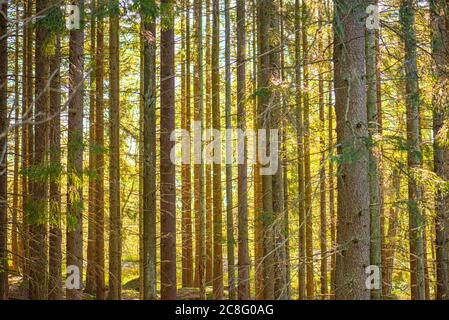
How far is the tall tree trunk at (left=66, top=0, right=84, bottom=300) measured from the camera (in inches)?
310

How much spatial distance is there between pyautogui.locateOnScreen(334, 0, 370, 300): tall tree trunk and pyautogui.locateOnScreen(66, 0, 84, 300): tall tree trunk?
13.1 feet

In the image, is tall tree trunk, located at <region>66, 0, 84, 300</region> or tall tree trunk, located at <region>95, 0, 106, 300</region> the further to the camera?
tall tree trunk, located at <region>95, 0, 106, 300</region>

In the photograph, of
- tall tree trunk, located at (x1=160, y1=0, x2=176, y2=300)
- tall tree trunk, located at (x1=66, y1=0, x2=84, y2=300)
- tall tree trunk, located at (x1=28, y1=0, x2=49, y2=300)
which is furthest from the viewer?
tall tree trunk, located at (x1=160, y1=0, x2=176, y2=300)

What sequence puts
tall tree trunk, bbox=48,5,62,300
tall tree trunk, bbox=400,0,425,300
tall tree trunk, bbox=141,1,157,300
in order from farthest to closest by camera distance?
tall tree trunk, bbox=141,1,157,300
tall tree trunk, bbox=48,5,62,300
tall tree trunk, bbox=400,0,425,300

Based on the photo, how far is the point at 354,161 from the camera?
5.82 m

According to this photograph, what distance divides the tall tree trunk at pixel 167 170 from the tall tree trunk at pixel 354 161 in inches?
164

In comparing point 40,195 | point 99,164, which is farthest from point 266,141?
point 40,195

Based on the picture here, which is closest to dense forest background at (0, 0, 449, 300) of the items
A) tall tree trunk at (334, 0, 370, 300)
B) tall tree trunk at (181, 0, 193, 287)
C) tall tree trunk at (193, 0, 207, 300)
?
tall tree trunk at (334, 0, 370, 300)

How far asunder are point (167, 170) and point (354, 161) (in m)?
4.43

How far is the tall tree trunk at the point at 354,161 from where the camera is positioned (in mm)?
5922

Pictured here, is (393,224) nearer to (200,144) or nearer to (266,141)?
(266,141)

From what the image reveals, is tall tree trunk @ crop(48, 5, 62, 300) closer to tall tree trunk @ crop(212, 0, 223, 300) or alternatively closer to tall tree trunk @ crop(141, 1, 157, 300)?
tall tree trunk @ crop(141, 1, 157, 300)

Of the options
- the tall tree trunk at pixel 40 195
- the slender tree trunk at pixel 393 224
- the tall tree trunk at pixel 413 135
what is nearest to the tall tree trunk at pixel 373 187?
the slender tree trunk at pixel 393 224
